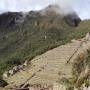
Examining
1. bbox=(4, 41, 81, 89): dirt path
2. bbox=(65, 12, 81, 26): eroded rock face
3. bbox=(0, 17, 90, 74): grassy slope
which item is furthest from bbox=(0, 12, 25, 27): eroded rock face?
bbox=(4, 41, 81, 89): dirt path

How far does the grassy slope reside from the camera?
87000 mm

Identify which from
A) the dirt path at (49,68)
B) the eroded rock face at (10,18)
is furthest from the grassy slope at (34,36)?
the dirt path at (49,68)

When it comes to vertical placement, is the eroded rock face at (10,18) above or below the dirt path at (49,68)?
above

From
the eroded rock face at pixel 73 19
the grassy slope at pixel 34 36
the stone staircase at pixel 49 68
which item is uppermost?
the eroded rock face at pixel 73 19

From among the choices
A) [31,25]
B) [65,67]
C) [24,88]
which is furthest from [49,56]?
[31,25]

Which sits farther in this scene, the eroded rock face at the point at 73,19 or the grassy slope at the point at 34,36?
the eroded rock face at the point at 73,19

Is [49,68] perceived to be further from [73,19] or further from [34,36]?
[73,19]

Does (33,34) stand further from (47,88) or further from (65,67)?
(47,88)

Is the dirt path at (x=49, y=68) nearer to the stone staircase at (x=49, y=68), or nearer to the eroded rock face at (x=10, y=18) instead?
the stone staircase at (x=49, y=68)

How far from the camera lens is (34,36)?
10275 cm

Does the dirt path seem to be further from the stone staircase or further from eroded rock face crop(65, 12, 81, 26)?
eroded rock face crop(65, 12, 81, 26)

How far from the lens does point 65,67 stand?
60344 mm

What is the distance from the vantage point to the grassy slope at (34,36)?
285ft

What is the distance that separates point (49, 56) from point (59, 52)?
8.13ft
